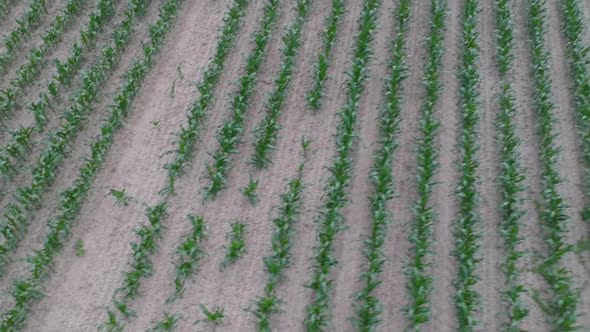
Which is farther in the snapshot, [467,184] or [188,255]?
[467,184]

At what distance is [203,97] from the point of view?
8789 mm

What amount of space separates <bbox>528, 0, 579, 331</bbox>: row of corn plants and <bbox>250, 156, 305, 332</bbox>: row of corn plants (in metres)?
2.76

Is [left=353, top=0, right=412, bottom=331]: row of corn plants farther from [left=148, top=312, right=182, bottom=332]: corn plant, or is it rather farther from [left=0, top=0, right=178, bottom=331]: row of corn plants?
→ [left=0, top=0, right=178, bottom=331]: row of corn plants

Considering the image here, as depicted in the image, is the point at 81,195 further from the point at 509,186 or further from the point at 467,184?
the point at 509,186

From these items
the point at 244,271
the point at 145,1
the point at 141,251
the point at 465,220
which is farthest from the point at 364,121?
the point at 145,1

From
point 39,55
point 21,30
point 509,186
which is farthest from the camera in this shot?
point 21,30

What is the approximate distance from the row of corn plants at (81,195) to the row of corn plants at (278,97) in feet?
4.81

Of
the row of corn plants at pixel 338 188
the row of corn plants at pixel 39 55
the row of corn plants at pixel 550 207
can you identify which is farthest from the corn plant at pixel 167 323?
the row of corn plants at pixel 39 55

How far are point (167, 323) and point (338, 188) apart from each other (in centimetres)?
247

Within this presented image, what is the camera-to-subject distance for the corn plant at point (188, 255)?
6742mm

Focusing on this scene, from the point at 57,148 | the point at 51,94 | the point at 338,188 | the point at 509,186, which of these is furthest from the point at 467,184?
the point at 51,94

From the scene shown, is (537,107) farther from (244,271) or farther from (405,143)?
(244,271)

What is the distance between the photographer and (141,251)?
6.96 meters

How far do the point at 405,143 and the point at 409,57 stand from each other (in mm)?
1960
